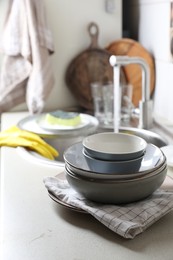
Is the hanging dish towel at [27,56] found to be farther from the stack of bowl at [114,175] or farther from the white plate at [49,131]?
the stack of bowl at [114,175]

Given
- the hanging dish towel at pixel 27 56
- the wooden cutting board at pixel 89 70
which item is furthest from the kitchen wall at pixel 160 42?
the hanging dish towel at pixel 27 56

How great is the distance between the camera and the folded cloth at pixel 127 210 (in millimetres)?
623

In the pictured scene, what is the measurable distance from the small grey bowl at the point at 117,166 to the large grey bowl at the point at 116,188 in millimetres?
24

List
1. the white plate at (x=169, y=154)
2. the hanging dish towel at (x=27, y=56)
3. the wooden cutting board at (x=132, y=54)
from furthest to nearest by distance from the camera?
the wooden cutting board at (x=132, y=54), the hanging dish towel at (x=27, y=56), the white plate at (x=169, y=154)

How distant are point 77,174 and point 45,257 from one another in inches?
6.5

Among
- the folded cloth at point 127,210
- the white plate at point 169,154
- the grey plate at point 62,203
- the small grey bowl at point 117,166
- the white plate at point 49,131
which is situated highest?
the small grey bowl at point 117,166

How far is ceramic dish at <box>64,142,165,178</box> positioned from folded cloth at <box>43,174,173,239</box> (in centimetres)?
6

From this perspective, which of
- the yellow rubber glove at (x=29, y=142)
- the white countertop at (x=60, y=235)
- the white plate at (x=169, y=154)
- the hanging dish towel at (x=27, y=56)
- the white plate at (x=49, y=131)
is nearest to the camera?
the white countertop at (x=60, y=235)

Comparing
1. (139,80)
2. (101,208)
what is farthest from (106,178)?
(139,80)

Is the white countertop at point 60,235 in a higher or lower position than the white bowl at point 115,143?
lower

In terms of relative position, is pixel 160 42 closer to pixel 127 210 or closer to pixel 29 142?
pixel 29 142

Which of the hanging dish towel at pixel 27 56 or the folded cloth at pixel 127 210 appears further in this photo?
the hanging dish towel at pixel 27 56

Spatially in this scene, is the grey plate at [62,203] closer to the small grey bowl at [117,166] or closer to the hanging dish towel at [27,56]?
the small grey bowl at [117,166]

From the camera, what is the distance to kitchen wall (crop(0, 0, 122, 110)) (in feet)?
4.89
